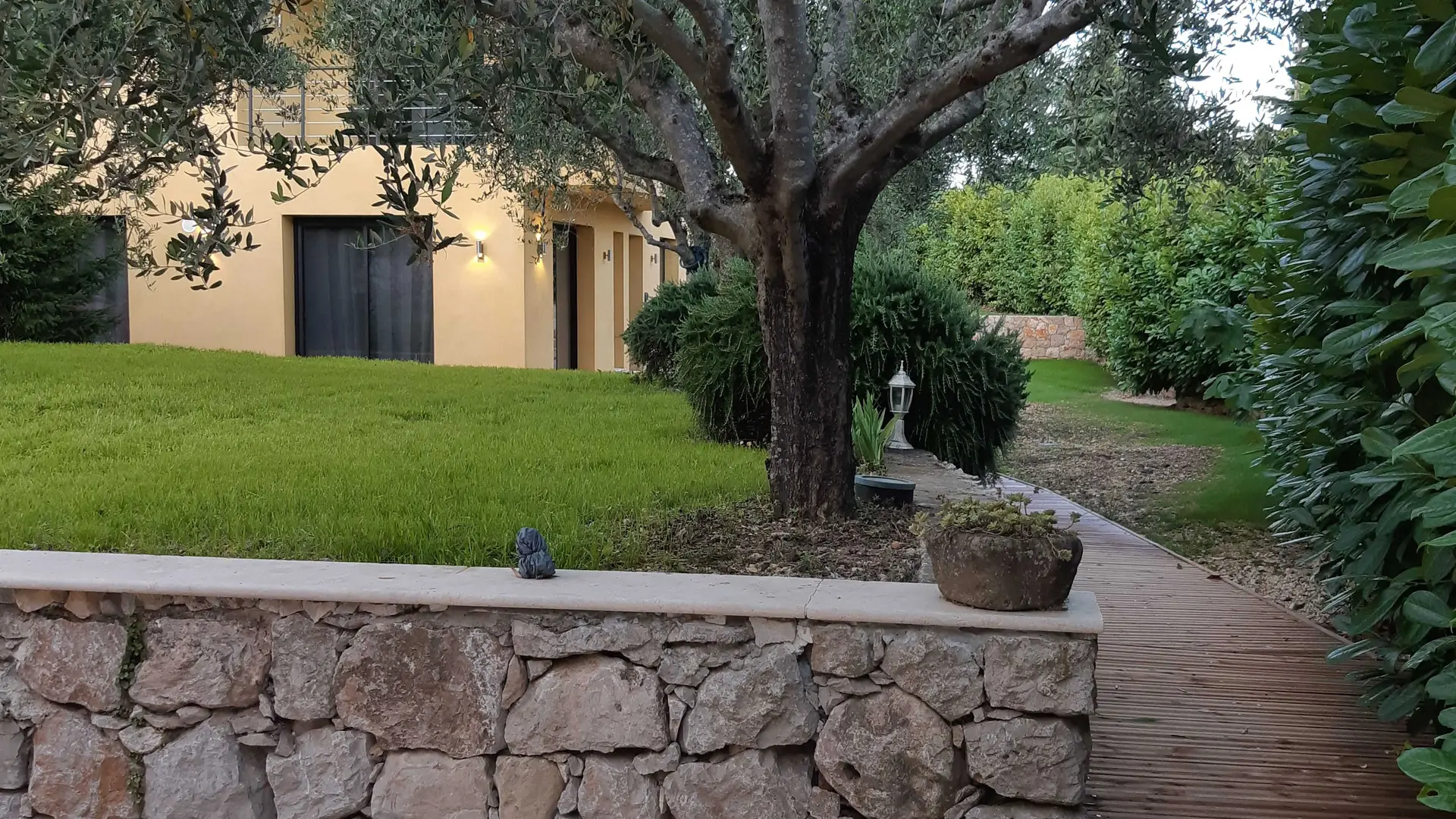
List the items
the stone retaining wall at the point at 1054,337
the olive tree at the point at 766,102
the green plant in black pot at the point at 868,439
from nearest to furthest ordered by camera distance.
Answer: the olive tree at the point at 766,102, the green plant in black pot at the point at 868,439, the stone retaining wall at the point at 1054,337

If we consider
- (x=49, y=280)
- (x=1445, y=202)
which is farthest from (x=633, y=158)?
(x=49, y=280)

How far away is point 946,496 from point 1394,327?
2.60m

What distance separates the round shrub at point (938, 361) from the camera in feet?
24.9

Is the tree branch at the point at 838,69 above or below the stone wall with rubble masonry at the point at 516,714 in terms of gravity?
above

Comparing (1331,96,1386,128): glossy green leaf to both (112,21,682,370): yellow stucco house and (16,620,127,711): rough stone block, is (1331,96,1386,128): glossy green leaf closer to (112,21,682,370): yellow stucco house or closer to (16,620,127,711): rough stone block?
(16,620,127,711): rough stone block

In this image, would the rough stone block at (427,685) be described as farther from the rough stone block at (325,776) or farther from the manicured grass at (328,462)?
the manicured grass at (328,462)

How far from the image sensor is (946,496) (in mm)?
5633

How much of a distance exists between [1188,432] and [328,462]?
29.4ft

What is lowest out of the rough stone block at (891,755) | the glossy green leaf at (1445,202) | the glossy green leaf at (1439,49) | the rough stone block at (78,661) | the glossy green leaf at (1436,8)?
the rough stone block at (891,755)

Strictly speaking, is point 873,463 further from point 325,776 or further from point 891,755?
point 325,776

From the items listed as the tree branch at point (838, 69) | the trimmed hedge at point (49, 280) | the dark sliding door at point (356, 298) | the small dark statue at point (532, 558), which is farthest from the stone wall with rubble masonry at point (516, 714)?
the dark sliding door at point (356, 298)

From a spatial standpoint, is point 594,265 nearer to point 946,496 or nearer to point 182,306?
point 182,306

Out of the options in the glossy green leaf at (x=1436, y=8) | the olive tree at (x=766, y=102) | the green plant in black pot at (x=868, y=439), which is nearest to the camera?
the glossy green leaf at (x=1436, y=8)

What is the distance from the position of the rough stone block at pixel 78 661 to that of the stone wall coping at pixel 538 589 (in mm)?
132
